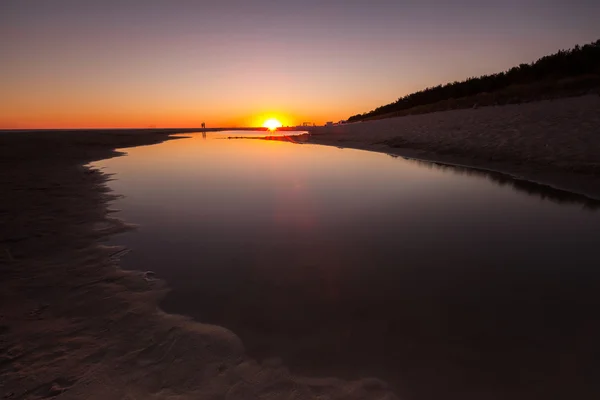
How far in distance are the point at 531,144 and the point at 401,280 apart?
12.7m

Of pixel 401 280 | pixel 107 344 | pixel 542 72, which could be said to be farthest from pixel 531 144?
pixel 542 72

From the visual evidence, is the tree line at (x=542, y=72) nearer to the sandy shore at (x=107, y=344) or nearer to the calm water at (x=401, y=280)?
the calm water at (x=401, y=280)

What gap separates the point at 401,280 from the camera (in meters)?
4.02

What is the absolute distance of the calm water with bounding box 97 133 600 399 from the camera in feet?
8.49

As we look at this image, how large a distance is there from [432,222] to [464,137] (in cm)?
1329

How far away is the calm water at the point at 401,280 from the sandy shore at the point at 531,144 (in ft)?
8.05

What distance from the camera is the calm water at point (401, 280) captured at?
2.59 metres

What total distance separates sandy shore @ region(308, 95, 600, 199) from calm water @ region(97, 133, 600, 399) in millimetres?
2452

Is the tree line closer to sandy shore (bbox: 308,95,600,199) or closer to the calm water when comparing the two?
sandy shore (bbox: 308,95,600,199)

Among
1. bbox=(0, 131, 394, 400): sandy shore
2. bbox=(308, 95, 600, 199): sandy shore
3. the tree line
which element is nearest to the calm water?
bbox=(0, 131, 394, 400): sandy shore

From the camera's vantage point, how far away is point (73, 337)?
9.78 feet

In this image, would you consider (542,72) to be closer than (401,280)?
No

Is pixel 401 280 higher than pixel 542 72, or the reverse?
pixel 542 72

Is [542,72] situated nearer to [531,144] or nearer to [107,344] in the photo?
[531,144]
